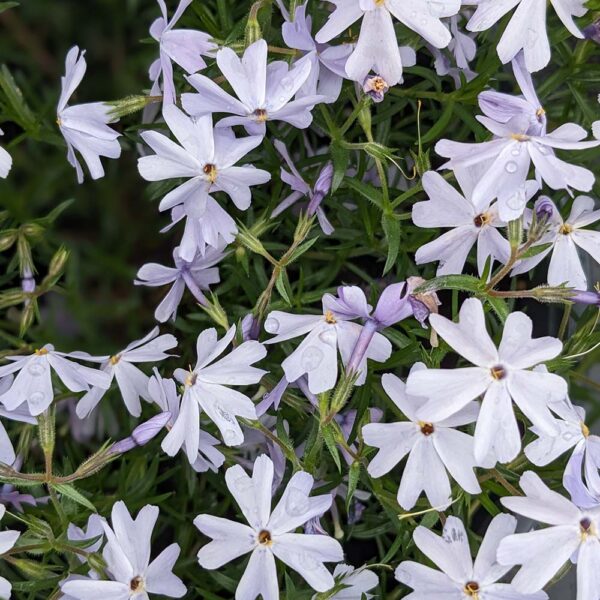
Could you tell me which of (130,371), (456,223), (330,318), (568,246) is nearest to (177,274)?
(130,371)

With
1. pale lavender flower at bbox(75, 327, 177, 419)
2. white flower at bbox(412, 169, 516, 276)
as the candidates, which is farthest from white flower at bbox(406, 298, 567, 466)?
pale lavender flower at bbox(75, 327, 177, 419)

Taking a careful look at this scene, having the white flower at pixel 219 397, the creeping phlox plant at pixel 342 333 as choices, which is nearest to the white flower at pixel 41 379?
the creeping phlox plant at pixel 342 333

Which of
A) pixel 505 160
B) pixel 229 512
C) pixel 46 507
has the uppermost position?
pixel 505 160

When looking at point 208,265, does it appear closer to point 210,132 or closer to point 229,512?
point 210,132

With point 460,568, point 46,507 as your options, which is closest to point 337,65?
point 460,568

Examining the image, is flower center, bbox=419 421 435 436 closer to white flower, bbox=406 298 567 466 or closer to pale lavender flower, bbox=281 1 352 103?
white flower, bbox=406 298 567 466

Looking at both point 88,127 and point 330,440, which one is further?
point 88,127

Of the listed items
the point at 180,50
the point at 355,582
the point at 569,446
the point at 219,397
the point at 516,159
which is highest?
the point at 180,50

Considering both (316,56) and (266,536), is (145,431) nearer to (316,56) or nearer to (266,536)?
(266,536)
